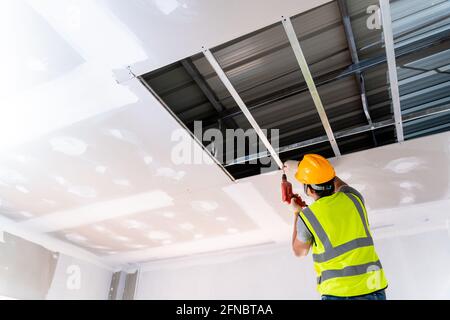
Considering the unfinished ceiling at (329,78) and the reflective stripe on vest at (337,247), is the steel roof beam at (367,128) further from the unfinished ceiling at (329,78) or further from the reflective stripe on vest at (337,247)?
the reflective stripe on vest at (337,247)

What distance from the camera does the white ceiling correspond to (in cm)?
200

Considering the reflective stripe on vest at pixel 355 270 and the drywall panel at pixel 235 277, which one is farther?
the drywall panel at pixel 235 277

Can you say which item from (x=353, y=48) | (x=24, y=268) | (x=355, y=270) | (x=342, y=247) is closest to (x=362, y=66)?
(x=353, y=48)

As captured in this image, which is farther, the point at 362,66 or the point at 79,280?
the point at 79,280

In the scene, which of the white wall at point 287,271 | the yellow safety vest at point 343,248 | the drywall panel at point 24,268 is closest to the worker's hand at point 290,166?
the yellow safety vest at point 343,248

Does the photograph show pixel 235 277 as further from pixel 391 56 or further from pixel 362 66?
pixel 391 56

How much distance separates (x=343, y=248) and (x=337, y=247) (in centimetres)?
3

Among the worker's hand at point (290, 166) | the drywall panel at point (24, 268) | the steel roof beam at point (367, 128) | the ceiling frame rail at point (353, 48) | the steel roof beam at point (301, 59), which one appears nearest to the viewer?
the steel roof beam at point (301, 59)

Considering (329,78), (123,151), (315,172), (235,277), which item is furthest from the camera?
(235,277)

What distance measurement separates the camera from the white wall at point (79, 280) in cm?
480

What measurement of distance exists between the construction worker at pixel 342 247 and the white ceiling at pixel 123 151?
1.06m

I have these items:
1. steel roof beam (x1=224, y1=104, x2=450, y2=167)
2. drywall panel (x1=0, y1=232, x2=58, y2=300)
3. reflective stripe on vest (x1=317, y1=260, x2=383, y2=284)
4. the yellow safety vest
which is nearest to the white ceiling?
drywall panel (x1=0, y1=232, x2=58, y2=300)

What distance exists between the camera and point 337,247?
192cm

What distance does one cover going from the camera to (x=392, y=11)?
2.16 m
